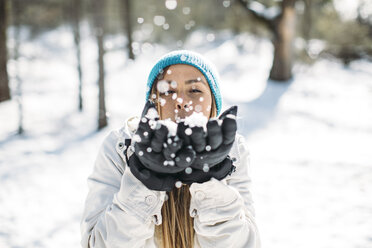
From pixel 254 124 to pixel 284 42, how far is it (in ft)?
17.6

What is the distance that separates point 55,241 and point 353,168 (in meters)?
4.81

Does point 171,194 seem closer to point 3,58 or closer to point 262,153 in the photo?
point 262,153

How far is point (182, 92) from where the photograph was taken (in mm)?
1412

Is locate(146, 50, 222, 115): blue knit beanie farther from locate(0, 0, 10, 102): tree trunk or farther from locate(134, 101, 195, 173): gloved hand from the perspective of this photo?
locate(0, 0, 10, 102): tree trunk

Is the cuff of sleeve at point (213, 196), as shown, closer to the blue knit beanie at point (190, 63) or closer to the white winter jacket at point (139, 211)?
the white winter jacket at point (139, 211)

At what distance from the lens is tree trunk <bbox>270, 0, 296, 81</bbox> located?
1188 centimetres

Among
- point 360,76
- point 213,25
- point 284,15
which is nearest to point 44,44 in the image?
point 213,25

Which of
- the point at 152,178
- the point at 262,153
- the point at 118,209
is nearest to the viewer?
the point at 152,178

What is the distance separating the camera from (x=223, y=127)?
1.08m

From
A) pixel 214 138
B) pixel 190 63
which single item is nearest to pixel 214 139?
pixel 214 138

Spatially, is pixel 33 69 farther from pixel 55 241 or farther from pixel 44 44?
pixel 55 241

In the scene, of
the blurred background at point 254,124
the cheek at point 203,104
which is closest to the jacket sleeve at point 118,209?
the cheek at point 203,104

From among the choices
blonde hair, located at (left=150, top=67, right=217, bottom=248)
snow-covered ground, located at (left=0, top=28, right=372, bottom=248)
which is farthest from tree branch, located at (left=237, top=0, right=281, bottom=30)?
blonde hair, located at (left=150, top=67, right=217, bottom=248)

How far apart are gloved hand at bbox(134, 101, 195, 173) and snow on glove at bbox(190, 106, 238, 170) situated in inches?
1.8
